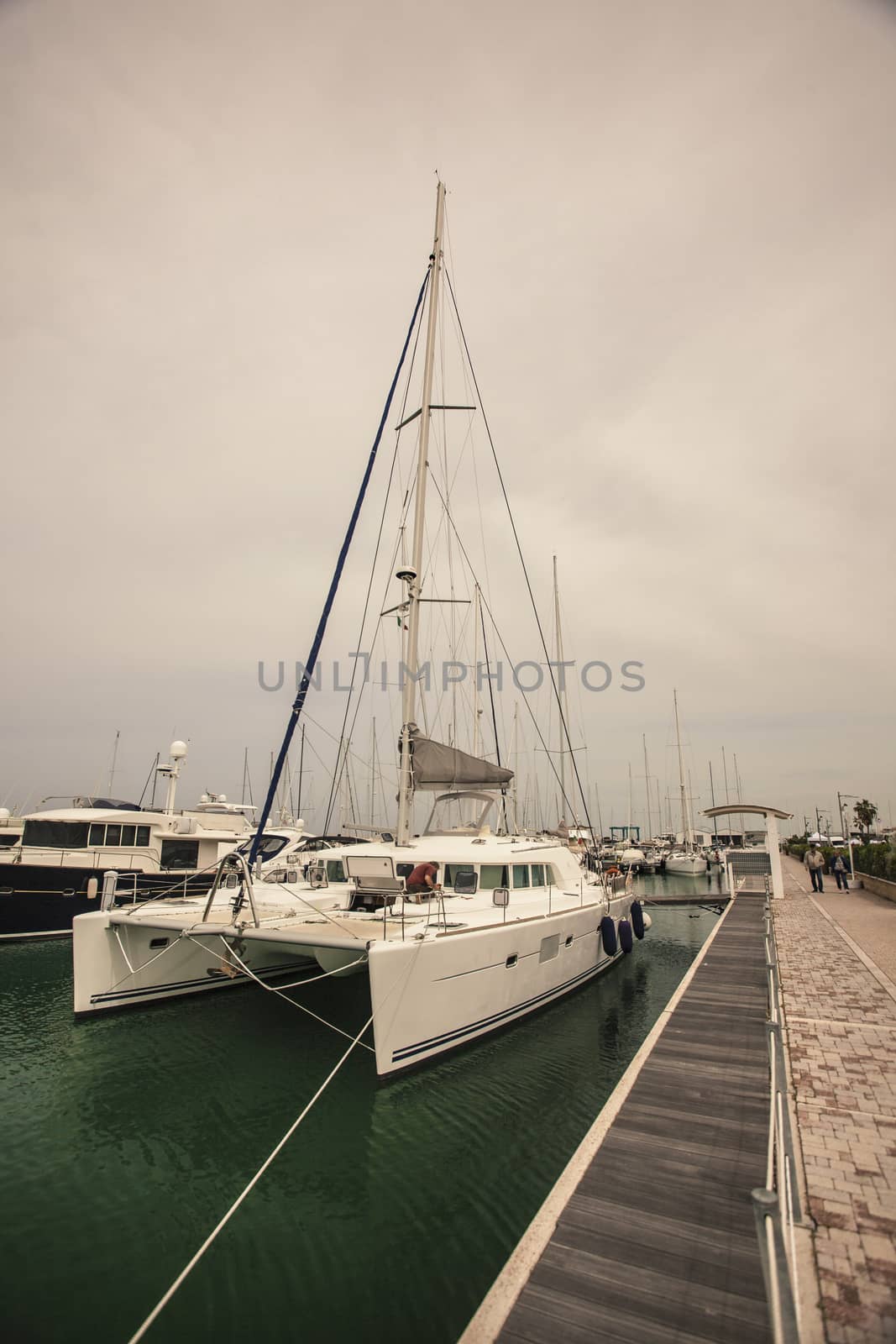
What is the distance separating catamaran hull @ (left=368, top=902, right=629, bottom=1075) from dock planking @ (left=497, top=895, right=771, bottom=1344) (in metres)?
2.27

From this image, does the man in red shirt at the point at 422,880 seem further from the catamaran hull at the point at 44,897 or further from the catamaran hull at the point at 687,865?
the catamaran hull at the point at 687,865

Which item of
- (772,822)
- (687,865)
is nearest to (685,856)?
(687,865)

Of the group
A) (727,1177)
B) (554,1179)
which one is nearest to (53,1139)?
(554,1179)

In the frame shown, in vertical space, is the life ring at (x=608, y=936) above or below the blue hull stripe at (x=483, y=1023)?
above

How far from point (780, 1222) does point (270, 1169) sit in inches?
190

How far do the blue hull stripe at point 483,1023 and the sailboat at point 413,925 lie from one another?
0.03 meters

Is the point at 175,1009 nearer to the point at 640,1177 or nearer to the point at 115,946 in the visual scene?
the point at 115,946

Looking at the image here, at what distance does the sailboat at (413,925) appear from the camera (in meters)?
7.41

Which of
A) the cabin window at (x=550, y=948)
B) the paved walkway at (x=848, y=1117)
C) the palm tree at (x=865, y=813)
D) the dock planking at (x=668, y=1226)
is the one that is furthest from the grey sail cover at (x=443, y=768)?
the palm tree at (x=865, y=813)

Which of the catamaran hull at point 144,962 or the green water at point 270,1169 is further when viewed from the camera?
the catamaran hull at point 144,962

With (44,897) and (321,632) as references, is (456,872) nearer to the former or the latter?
(321,632)

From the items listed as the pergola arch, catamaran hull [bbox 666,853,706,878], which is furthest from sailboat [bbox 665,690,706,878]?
the pergola arch

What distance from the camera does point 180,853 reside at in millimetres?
21203

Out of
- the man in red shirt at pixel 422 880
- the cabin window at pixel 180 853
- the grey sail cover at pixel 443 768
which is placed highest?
the grey sail cover at pixel 443 768
